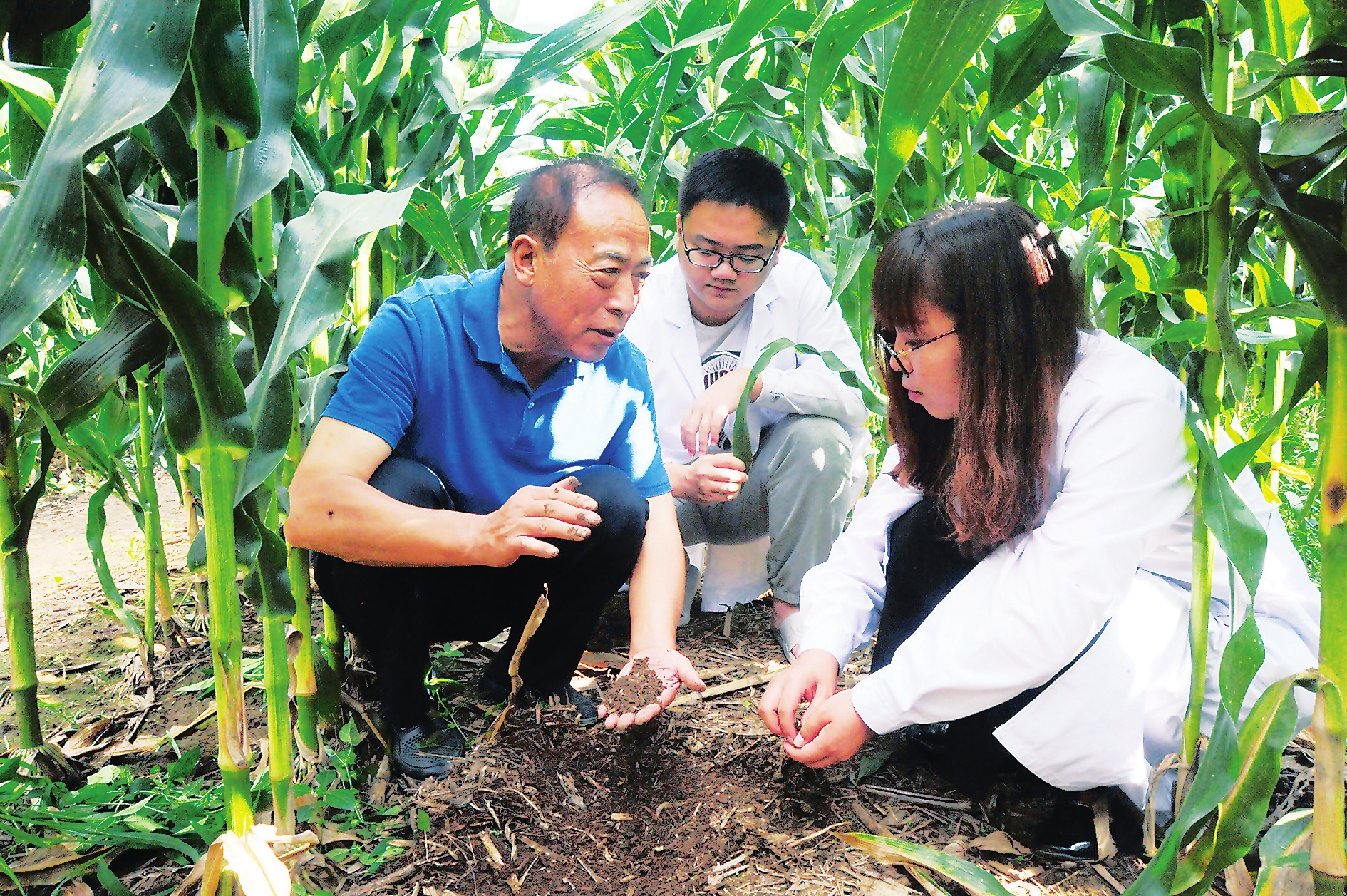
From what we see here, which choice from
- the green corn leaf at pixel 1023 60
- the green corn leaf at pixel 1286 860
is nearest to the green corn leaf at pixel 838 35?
the green corn leaf at pixel 1023 60

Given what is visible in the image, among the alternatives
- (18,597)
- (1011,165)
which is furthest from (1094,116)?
(18,597)

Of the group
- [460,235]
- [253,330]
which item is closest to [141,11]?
[253,330]

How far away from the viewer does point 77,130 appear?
2.01 ft

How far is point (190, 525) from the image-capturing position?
2023mm

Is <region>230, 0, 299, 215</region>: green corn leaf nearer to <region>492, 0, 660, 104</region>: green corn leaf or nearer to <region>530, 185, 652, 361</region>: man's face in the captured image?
<region>492, 0, 660, 104</region>: green corn leaf

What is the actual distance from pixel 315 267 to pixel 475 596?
77 centimetres

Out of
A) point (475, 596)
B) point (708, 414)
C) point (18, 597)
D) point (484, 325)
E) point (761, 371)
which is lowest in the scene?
point (475, 596)

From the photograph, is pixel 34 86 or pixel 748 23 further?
pixel 748 23

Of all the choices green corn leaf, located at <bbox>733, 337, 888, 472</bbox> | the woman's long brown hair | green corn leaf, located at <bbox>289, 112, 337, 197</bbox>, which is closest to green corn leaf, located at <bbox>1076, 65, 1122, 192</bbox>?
the woman's long brown hair

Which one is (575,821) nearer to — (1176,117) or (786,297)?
(1176,117)

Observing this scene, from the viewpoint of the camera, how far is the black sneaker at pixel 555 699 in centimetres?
154

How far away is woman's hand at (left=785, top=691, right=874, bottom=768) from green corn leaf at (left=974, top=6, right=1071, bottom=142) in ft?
2.59

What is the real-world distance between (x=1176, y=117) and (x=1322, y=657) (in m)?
0.53

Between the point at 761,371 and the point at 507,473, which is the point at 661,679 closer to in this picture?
the point at 507,473
